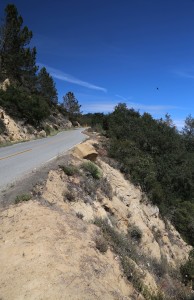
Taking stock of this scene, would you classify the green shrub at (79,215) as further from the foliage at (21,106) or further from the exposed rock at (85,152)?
the foliage at (21,106)

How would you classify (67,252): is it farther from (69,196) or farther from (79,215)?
(69,196)

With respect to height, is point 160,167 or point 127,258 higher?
point 160,167

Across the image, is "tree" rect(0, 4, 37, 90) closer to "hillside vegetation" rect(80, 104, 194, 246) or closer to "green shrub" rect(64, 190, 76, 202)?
"hillside vegetation" rect(80, 104, 194, 246)

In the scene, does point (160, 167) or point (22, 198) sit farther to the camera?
point (160, 167)

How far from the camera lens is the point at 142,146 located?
24.7 m

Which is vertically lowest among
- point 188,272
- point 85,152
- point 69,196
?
point 188,272

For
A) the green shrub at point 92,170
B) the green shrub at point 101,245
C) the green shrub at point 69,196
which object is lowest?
the green shrub at point 101,245

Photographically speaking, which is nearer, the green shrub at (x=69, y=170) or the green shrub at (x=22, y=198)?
the green shrub at (x=22, y=198)

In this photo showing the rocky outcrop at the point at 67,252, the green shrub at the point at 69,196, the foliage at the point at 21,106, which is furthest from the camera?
the foliage at the point at 21,106

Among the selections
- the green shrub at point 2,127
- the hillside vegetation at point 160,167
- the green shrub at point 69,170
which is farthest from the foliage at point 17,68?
the green shrub at point 69,170

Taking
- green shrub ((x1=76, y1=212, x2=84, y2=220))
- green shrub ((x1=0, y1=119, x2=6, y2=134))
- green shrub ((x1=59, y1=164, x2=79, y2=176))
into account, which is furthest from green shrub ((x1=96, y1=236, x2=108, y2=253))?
green shrub ((x1=0, y1=119, x2=6, y2=134))

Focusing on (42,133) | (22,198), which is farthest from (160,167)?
(42,133)

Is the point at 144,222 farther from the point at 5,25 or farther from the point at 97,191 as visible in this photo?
the point at 5,25

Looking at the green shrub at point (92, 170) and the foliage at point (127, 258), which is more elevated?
the green shrub at point (92, 170)
